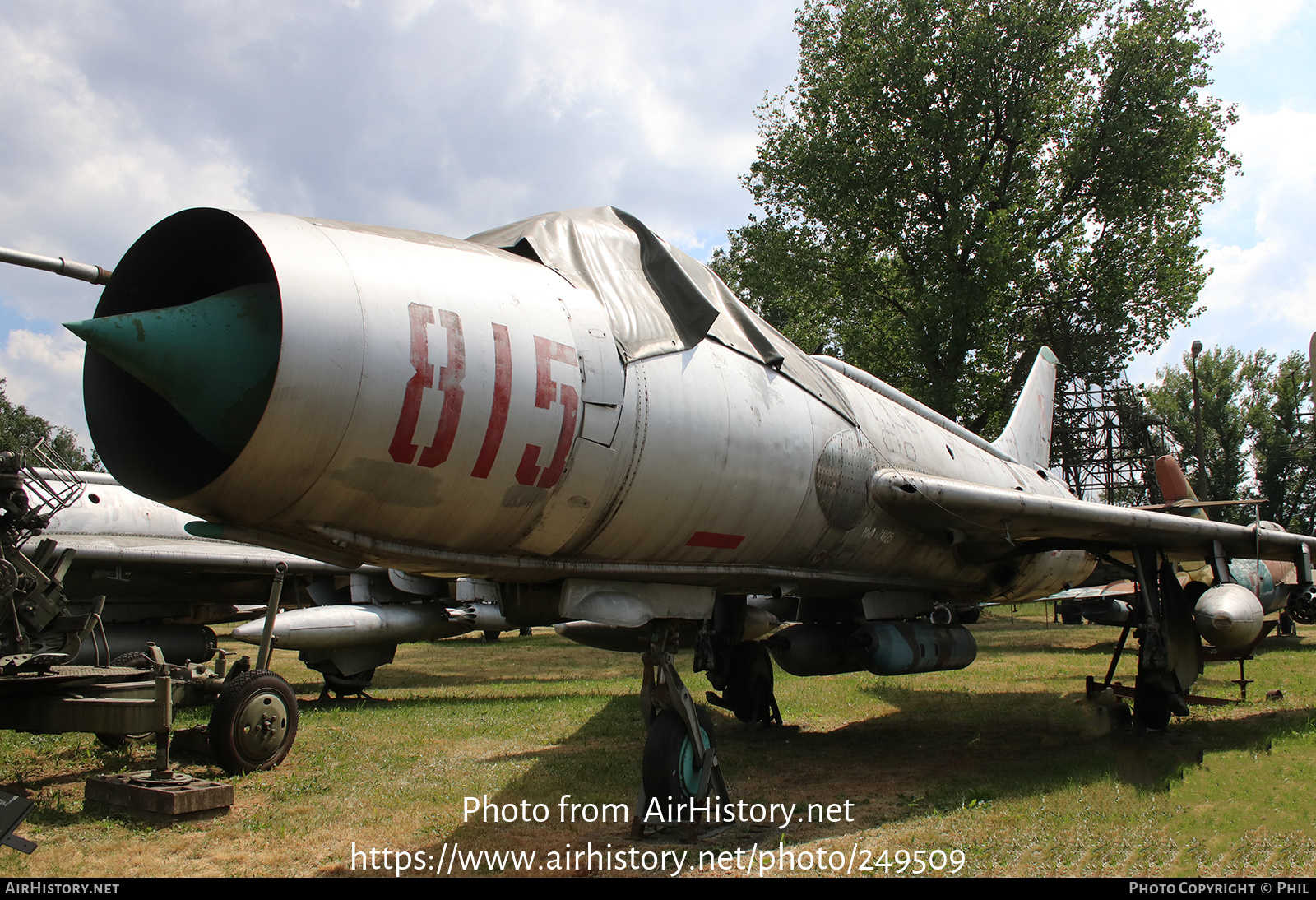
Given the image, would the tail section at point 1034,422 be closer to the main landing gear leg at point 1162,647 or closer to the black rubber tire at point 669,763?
the main landing gear leg at point 1162,647

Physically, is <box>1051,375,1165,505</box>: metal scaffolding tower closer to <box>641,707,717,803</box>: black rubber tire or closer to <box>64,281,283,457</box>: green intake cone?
<box>641,707,717,803</box>: black rubber tire

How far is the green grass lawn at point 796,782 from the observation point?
4.39m

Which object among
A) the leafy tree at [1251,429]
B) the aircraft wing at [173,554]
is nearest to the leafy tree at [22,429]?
the aircraft wing at [173,554]

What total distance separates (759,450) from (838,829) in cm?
227

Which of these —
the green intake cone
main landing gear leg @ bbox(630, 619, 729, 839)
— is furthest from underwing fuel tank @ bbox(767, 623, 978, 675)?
the green intake cone

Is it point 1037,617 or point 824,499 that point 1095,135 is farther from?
point 824,499

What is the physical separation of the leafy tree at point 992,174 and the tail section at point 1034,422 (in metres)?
9.72

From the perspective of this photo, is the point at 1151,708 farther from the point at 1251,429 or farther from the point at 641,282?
the point at 1251,429

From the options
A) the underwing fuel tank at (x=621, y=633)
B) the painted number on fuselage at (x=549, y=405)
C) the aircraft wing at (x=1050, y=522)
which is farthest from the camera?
the underwing fuel tank at (x=621, y=633)

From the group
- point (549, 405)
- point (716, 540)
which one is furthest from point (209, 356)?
point (716, 540)

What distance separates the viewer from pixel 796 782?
20.4ft

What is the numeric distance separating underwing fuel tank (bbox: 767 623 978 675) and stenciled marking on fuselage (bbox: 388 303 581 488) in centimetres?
411

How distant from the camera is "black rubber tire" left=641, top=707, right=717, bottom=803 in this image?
4.59m

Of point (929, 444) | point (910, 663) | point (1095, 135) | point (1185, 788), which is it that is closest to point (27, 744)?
point (910, 663)
